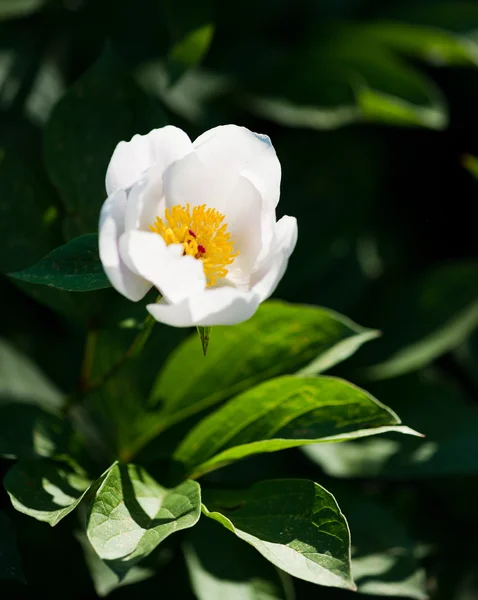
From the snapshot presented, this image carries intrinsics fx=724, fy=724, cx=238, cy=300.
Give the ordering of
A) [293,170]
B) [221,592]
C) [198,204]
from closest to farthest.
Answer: [198,204] < [221,592] < [293,170]

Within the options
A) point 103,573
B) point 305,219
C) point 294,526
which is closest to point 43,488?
point 103,573

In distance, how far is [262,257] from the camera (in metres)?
0.82

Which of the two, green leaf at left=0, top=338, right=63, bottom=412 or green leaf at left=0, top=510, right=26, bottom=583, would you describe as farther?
green leaf at left=0, top=338, right=63, bottom=412

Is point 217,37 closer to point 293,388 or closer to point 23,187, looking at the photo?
point 23,187

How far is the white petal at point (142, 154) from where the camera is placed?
0.78m

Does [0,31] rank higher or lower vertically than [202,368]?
higher

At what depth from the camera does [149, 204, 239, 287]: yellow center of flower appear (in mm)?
843

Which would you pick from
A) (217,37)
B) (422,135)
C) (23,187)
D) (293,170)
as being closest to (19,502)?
(23,187)

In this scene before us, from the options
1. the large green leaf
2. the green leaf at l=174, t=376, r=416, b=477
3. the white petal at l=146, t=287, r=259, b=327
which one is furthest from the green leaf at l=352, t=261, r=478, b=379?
the white petal at l=146, t=287, r=259, b=327

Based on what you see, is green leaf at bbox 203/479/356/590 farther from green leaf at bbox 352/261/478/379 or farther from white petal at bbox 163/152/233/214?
green leaf at bbox 352/261/478/379

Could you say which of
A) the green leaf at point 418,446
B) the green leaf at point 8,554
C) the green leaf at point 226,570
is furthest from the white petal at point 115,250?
the green leaf at point 418,446

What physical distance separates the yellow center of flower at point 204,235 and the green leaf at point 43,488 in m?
0.29

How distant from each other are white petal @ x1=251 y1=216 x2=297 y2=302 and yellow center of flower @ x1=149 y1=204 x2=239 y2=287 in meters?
0.05

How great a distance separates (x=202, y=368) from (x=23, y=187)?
37 cm
